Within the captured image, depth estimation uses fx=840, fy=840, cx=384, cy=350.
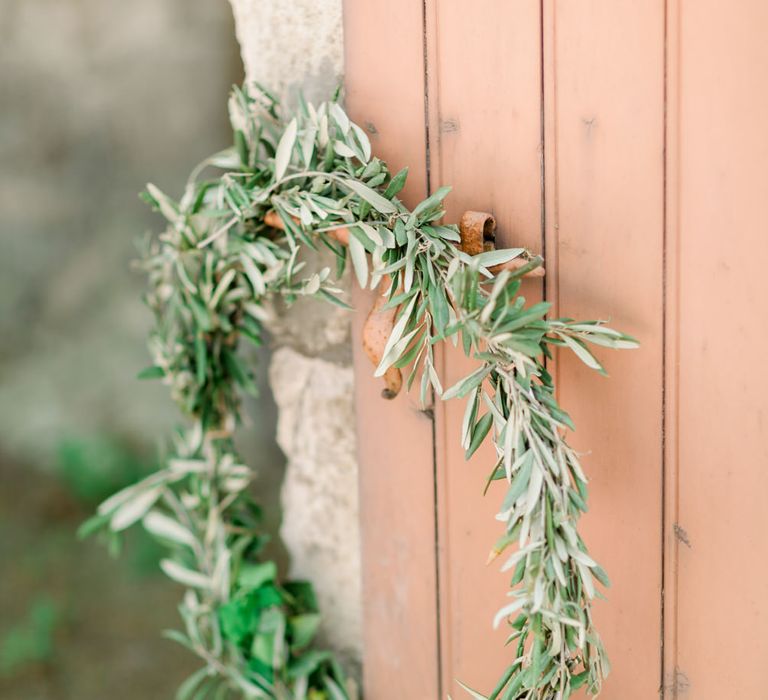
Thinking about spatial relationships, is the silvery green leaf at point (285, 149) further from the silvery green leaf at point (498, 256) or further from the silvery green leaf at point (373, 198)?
the silvery green leaf at point (498, 256)

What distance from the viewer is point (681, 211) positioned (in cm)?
96

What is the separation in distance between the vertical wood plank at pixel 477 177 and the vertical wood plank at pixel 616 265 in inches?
1.2

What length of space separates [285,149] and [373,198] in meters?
0.16

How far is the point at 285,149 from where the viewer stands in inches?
42.4

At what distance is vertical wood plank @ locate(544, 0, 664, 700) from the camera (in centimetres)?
97

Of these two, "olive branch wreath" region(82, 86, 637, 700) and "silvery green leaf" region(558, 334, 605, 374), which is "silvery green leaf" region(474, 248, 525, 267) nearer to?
"olive branch wreath" region(82, 86, 637, 700)

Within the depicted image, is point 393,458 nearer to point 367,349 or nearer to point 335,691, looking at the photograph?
point 367,349

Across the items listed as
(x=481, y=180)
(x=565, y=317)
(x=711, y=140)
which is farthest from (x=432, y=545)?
(x=711, y=140)

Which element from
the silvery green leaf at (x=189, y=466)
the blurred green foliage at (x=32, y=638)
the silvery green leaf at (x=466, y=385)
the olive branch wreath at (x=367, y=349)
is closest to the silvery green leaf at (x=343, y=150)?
the olive branch wreath at (x=367, y=349)

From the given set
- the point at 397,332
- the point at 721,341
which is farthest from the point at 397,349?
the point at 721,341

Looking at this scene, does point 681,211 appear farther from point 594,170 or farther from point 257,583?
point 257,583

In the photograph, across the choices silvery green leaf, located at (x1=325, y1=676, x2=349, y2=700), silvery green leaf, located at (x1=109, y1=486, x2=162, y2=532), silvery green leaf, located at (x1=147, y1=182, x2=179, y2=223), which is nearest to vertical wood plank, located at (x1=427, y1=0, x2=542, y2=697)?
silvery green leaf, located at (x1=325, y1=676, x2=349, y2=700)

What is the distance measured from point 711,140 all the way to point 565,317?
0.26 m

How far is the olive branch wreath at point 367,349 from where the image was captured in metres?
0.90
